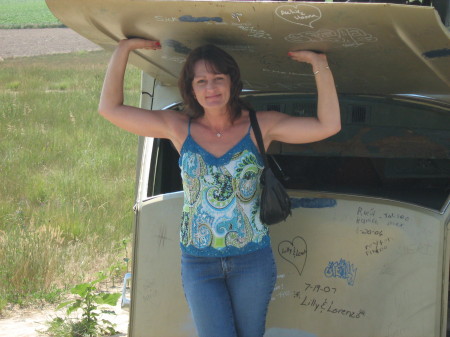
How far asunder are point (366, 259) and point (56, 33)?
42374mm

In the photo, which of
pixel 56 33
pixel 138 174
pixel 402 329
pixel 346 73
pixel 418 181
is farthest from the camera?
pixel 56 33

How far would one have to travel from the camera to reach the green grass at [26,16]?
44.9 metres

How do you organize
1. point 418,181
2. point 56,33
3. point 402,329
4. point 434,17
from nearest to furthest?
point 434,17, point 402,329, point 418,181, point 56,33

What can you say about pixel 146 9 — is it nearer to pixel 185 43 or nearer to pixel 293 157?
pixel 185 43

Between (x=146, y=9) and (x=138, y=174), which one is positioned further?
(x=138, y=174)

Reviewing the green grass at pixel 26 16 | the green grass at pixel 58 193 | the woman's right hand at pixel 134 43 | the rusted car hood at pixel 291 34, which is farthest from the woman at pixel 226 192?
the green grass at pixel 26 16

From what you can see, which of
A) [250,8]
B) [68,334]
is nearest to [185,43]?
[250,8]

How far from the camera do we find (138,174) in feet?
13.6

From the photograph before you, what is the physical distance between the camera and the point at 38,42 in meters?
38.4

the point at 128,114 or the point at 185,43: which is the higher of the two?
the point at 185,43

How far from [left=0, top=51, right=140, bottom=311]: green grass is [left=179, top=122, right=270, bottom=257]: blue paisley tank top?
283cm

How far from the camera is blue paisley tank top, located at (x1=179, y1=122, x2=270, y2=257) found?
2.96 m

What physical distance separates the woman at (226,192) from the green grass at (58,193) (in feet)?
9.20

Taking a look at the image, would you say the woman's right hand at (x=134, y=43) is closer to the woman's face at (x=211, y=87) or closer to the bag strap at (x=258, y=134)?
the woman's face at (x=211, y=87)
